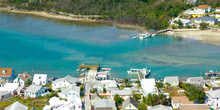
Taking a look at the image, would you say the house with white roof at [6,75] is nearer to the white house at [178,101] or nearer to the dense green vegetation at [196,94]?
the white house at [178,101]

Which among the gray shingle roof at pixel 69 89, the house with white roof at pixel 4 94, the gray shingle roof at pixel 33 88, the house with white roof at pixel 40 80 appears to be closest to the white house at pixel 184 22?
the house with white roof at pixel 40 80

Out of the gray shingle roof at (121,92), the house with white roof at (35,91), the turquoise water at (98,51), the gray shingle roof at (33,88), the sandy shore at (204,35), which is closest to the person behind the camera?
the gray shingle roof at (121,92)

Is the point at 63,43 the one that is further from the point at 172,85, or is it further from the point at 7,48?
the point at 172,85

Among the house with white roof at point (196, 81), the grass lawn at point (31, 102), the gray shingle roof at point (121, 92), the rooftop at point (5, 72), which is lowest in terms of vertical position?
the grass lawn at point (31, 102)

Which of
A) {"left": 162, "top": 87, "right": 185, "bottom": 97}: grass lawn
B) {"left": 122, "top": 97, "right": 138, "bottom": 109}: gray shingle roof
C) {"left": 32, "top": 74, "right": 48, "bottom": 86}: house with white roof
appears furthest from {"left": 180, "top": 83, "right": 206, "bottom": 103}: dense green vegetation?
{"left": 32, "top": 74, "right": 48, "bottom": 86}: house with white roof

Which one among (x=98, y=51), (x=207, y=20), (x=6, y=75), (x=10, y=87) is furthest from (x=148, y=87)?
(x=207, y=20)

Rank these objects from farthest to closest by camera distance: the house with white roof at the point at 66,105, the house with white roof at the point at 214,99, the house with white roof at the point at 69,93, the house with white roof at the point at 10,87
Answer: the house with white roof at the point at 10,87
the house with white roof at the point at 69,93
the house with white roof at the point at 214,99
the house with white roof at the point at 66,105
